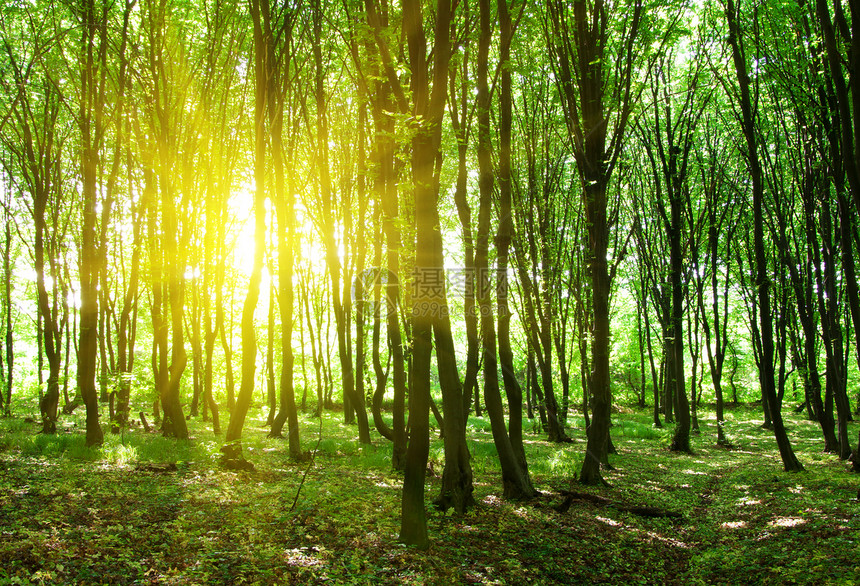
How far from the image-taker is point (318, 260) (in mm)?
20859

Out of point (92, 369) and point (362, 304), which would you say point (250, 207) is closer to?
point (362, 304)

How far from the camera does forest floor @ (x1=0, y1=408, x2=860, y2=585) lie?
4430mm

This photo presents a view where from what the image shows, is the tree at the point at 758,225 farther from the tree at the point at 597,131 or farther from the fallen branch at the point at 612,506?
the fallen branch at the point at 612,506

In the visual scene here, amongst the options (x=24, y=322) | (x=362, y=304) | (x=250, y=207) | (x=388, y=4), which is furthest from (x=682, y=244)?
(x=24, y=322)

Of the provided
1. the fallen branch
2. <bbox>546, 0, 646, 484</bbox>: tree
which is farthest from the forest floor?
<bbox>546, 0, 646, 484</bbox>: tree

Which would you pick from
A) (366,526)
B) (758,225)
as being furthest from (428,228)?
(758,225)

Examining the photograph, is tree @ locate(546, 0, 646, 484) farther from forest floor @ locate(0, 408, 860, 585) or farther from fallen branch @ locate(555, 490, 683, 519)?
forest floor @ locate(0, 408, 860, 585)

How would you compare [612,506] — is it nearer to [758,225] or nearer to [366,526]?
[366,526]

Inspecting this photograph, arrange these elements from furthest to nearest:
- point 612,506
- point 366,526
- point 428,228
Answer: point 612,506, point 366,526, point 428,228

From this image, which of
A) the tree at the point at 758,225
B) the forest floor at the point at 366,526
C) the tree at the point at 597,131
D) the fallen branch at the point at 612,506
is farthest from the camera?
the tree at the point at 758,225

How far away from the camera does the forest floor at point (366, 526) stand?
443cm

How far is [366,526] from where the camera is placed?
5965mm

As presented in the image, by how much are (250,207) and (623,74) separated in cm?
1253

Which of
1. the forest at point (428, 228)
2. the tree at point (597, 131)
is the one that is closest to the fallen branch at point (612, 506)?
the forest at point (428, 228)
